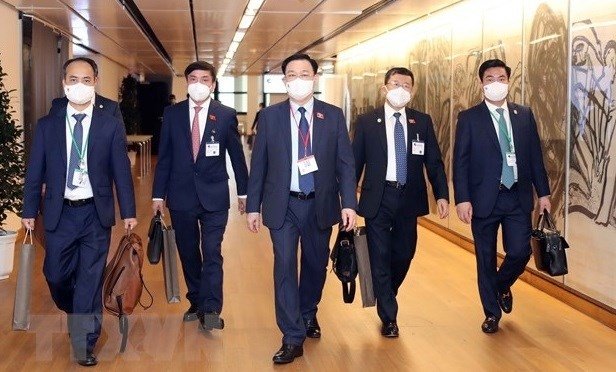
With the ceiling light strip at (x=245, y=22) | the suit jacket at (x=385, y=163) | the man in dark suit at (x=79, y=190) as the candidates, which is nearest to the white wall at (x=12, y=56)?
the ceiling light strip at (x=245, y=22)

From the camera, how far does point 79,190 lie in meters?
5.78

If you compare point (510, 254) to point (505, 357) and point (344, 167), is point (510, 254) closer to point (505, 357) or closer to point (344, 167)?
point (505, 357)

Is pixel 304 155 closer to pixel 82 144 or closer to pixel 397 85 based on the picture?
pixel 397 85

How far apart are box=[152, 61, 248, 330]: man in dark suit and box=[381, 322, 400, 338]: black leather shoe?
3.58 feet

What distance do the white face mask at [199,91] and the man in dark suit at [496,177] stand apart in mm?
1756

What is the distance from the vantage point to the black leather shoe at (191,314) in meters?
7.09

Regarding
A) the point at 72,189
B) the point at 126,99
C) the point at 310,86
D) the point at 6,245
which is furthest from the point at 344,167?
the point at 126,99

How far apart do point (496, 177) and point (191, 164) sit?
2053mm

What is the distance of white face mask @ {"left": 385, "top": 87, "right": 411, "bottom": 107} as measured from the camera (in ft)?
21.7

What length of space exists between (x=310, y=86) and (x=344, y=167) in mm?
530

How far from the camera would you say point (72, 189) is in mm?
5762

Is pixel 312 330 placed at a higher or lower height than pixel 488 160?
lower

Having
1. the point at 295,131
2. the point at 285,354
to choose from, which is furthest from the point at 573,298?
the point at 295,131

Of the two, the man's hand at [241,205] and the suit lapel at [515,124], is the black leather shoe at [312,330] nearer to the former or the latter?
the man's hand at [241,205]
